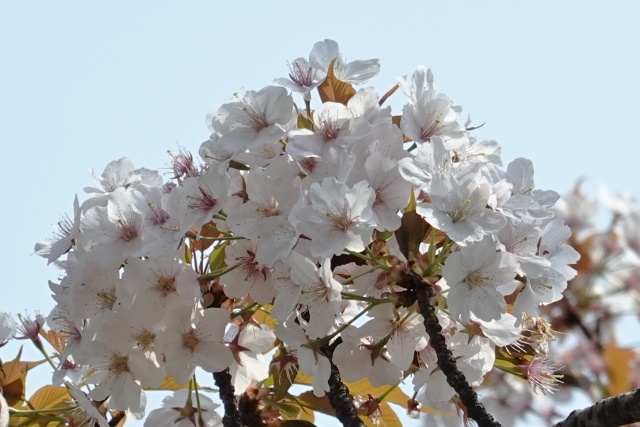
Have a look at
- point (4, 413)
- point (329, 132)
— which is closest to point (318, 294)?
point (329, 132)

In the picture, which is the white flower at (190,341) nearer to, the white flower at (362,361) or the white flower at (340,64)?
the white flower at (362,361)

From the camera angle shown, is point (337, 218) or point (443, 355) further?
point (443, 355)

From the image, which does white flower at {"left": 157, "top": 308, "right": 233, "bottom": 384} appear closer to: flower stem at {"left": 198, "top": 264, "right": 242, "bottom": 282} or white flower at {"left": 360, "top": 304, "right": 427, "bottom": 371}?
flower stem at {"left": 198, "top": 264, "right": 242, "bottom": 282}

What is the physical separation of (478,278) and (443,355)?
153 millimetres

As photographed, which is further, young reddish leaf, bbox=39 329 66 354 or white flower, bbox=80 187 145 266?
young reddish leaf, bbox=39 329 66 354

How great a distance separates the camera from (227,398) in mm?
1823

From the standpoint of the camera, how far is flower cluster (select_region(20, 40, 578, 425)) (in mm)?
1623

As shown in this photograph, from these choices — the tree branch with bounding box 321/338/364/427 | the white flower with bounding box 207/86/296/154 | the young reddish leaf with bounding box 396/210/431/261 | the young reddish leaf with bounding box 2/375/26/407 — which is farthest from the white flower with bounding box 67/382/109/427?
the young reddish leaf with bounding box 396/210/431/261

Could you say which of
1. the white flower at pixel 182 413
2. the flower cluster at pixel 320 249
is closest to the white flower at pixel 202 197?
the flower cluster at pixel 320 249

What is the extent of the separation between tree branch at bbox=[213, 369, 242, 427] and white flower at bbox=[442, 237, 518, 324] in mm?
475

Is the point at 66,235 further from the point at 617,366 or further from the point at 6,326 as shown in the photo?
the point at 617,366

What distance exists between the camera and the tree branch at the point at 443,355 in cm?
161

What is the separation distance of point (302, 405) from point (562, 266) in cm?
65

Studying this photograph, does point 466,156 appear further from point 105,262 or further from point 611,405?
point 105,262
